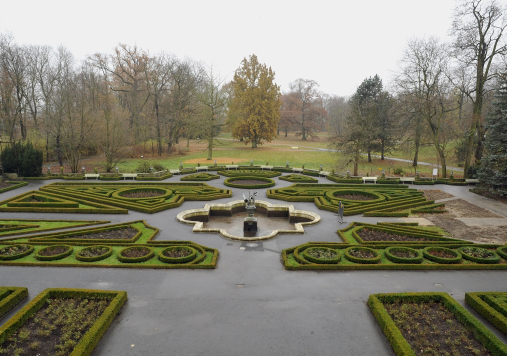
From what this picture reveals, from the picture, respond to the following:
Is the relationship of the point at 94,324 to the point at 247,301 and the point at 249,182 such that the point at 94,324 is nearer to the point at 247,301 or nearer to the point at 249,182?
the point at 247,301

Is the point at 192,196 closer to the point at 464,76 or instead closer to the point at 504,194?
the point at 504,194

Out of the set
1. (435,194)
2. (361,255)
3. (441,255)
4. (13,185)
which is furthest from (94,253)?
(435,194)

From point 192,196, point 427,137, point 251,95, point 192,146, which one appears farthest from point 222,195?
point 192,146

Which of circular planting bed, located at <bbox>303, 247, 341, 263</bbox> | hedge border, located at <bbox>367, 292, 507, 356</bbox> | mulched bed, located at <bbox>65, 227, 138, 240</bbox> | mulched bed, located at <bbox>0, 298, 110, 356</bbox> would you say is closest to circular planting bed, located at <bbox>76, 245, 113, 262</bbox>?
mulched bed, located at <bbox>65, 227, 138, 240</bbox>

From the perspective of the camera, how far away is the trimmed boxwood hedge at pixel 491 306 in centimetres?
962

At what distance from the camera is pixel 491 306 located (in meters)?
10.6

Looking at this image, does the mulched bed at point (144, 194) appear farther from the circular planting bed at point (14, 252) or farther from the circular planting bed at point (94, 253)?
the circular planting bed at point (14, 252)

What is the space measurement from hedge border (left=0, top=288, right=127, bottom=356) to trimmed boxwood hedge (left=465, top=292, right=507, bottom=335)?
1177 cm

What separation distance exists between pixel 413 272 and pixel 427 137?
34453 mm

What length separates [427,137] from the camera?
4228 centimetres

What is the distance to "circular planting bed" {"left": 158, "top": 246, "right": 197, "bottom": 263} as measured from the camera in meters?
13.7

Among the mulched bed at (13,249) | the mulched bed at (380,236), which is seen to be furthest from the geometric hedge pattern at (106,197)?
the mulched bed at (380,236)

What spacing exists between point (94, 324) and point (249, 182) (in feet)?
75.2

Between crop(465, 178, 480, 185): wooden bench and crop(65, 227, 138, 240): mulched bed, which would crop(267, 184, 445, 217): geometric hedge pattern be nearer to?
crop(465, 178, 480, 185): wooden bench
